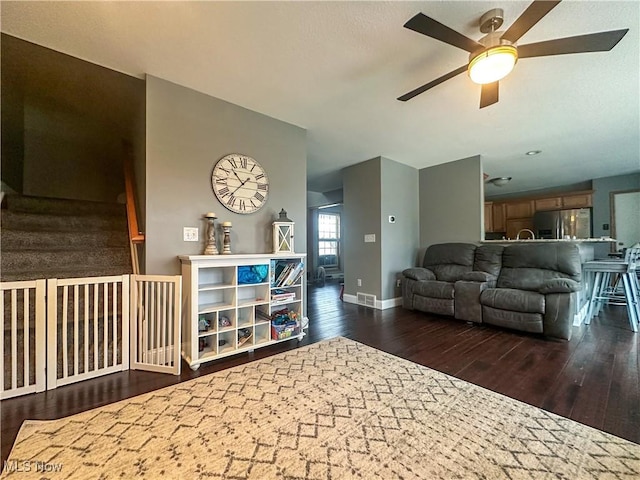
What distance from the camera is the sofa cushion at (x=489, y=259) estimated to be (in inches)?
148

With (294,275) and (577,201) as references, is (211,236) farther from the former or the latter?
(577,201)

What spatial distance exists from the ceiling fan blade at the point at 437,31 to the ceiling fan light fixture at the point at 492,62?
0.07 meters

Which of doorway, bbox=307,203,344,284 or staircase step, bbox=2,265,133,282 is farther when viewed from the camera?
doorway, bbox=307,203,344,284

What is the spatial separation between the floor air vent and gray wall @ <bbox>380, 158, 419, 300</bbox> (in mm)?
186

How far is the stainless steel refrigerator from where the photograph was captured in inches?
226

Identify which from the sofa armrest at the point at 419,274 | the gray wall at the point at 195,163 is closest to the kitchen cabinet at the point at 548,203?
the sofa armrest at the point at 419,274

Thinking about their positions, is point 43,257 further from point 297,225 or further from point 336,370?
point 336,370

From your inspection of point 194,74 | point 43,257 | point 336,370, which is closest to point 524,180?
point 336,370

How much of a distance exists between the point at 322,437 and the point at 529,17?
2.56 meters

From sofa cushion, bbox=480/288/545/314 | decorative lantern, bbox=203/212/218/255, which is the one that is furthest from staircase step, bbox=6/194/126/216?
sofa cushion, bbox=480/288/545/314

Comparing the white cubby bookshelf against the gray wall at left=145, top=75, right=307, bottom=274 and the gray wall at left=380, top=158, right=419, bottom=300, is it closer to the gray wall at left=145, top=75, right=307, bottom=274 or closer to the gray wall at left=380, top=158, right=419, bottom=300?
the gray wall at left=145, top=75, right=307, bottom=274

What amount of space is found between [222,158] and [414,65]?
1955 mm

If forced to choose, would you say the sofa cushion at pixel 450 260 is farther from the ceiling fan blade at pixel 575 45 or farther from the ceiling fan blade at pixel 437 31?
the ceiling fan blade at pixel 437 31

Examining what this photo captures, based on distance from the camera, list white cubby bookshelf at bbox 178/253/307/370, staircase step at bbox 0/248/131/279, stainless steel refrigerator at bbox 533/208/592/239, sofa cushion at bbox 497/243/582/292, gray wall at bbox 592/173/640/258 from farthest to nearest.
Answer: stainless steel refrigerator at bbox 533/208/592/239 → gray wall at bbox 592/173/640/258 → sofa cushion at bbox 497/243/582/292 → staircase step at bbox 0/248/131/279 → white cubby bookshelf at bbox 178/253/307/370
